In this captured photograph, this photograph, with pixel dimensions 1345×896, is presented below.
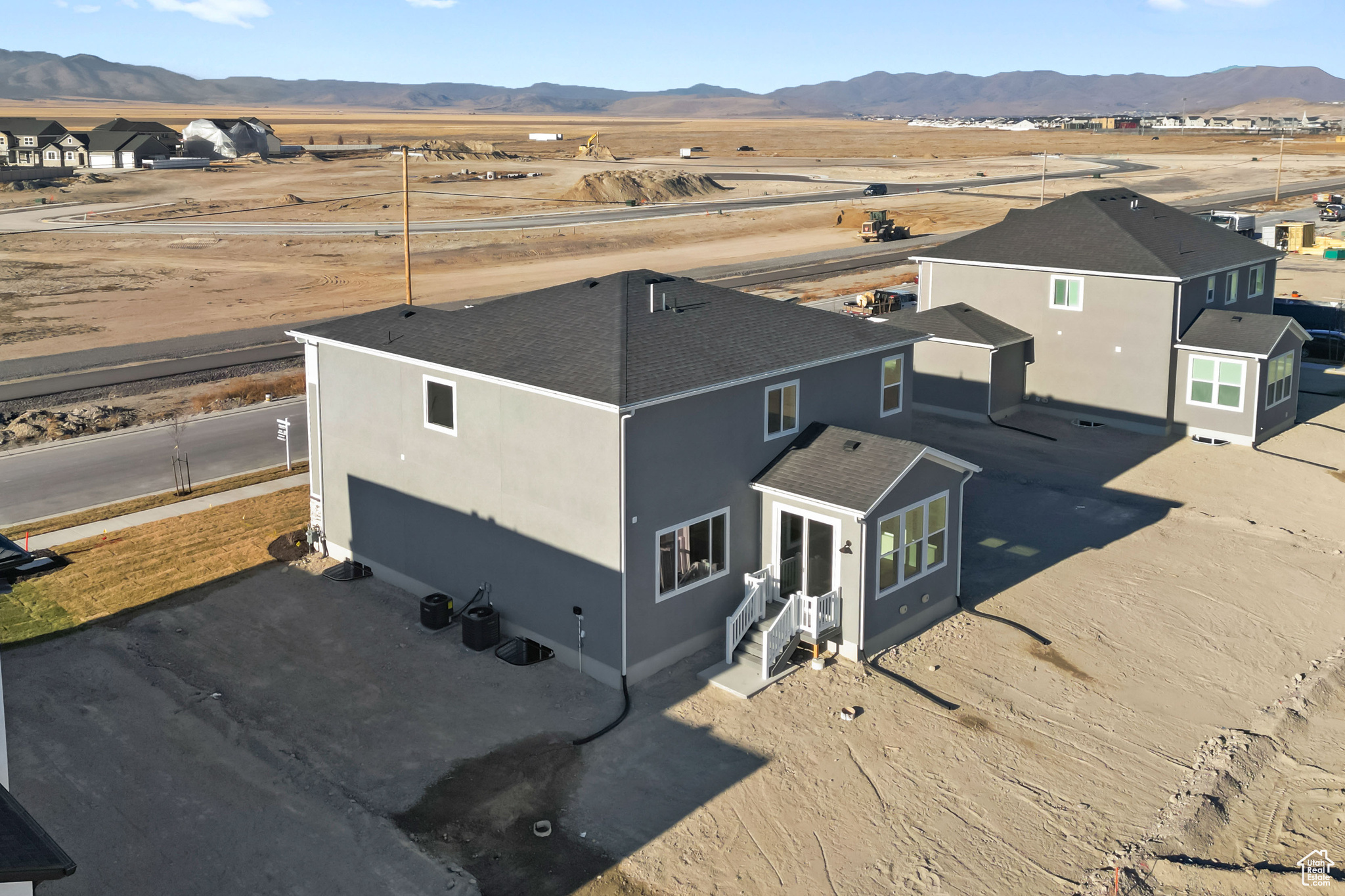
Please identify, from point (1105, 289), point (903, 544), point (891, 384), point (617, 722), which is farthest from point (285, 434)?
point (1105, 289)

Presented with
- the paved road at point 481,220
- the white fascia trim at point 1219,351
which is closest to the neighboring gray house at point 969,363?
the white fascia trim at point 1219,351

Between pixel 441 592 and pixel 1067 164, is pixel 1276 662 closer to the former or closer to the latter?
pixel 441 592

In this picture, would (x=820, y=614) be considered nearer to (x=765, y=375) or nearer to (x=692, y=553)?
(x=692, y=553)

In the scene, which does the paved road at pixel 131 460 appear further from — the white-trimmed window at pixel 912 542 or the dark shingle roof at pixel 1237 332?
the dark shingle roof at pixel 1237 332

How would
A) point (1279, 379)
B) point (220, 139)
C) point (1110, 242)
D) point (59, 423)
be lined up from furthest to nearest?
point (220, 139), point (59, 423), point (1110, 242), point (1279, 379)

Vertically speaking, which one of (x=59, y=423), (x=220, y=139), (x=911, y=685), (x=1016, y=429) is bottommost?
(x=911, y=685)

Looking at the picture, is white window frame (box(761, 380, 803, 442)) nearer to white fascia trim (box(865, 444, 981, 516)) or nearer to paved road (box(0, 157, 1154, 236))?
white fascia trim (box(865, 444, 981, 516))

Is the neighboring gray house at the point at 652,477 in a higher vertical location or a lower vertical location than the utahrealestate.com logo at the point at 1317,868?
higher
